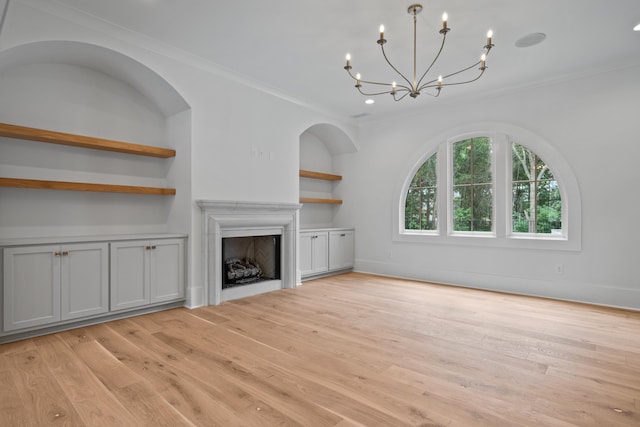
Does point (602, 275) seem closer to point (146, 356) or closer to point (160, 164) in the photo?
point (146, 356)

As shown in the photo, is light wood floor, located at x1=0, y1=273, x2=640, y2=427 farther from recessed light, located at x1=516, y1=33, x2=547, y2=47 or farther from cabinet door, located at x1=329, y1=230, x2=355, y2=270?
recessed light, located at x1=516, y1=33, x2=547, y2=47

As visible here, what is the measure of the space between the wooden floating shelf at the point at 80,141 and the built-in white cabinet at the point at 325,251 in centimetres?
245

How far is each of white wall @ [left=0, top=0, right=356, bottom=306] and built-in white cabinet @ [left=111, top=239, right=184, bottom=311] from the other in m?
0.17

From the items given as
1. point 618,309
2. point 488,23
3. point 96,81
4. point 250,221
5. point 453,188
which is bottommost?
point 618,309

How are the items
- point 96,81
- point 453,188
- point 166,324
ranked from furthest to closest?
1. point 453,188
2. point 96,81
3. point 166,324

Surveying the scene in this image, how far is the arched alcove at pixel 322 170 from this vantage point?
6402 mm

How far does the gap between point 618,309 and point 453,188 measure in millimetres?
2545

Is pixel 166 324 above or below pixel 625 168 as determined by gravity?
below

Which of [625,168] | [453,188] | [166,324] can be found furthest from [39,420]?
[625,168]

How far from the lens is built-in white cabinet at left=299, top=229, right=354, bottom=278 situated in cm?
562

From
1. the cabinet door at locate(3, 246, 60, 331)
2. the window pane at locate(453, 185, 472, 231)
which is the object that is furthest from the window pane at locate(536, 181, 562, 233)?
the cabinet door at locate(3, 246, 60, 331)

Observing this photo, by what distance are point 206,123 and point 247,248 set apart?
190cm

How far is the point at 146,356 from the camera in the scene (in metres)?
2.65

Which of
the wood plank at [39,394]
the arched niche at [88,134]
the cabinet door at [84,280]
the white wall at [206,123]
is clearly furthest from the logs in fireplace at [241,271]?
the wood plank at [39,394]
